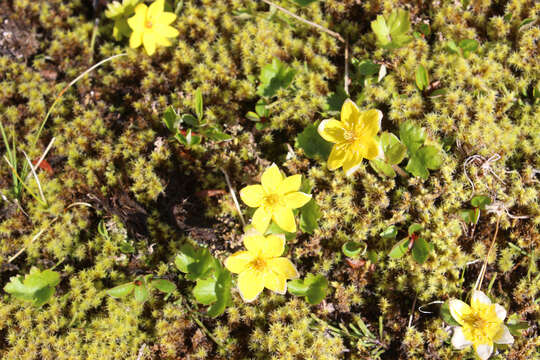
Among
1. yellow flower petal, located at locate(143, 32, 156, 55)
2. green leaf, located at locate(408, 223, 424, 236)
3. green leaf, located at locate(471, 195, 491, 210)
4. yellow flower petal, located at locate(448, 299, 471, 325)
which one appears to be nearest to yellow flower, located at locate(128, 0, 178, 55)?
yellow flower petal, located at locate(143, 32, 156, 55)

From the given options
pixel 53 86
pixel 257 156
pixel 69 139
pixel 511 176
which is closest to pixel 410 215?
pixel 511 176

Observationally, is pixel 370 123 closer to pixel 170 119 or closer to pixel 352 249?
pixel 352 249

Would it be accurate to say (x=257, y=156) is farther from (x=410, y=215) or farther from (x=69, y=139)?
(x=69, y=139)

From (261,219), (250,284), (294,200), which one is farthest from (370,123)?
(250,284)

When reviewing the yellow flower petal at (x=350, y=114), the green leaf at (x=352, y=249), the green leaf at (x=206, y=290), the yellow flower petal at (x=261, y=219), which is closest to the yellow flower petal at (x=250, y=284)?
the yellow flower petal at (x=261, y=219)

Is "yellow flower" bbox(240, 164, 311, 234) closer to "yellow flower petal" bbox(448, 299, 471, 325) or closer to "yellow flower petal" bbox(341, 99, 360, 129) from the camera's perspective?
"yellow flower petal" bbox(341, 99, 360, 129)

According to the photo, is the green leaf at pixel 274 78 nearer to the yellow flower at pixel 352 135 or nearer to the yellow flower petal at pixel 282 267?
the yellow flower at pixel 352 135
